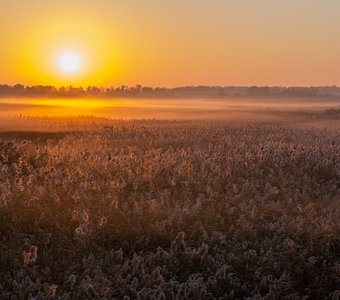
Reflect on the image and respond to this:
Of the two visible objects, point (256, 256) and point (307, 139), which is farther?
point (307, 139)

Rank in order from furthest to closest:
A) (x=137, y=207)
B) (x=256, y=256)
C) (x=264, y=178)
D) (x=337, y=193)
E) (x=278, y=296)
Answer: (x=264, y=178) < (x=337, y=193) < (x=137, y=207) < (x=256, y=256) < (x=278, y=296)

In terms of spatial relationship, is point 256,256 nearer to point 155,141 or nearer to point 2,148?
point 2,148

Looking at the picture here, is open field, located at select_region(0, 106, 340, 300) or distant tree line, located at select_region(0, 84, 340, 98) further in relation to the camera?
distant tree line, located at select_region(0, 84, 340, 98)

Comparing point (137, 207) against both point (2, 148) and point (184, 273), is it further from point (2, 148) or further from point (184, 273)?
point (2, 148)

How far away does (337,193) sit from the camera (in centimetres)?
1111

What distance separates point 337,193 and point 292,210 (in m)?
2.47

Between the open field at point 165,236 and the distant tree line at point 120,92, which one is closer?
the open field at point 165,236

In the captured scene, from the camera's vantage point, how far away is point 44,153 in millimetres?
13867

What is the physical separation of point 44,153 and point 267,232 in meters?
7.69

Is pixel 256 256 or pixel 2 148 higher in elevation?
pixel 2 148

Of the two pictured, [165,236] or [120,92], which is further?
[120,92]

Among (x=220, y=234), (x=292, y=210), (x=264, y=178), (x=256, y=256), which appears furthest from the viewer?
(x=264, y=178)

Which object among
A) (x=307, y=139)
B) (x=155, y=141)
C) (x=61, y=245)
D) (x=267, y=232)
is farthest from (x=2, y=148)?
(x=307, y=139)

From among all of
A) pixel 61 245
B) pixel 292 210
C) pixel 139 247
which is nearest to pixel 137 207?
pixel 139 247
